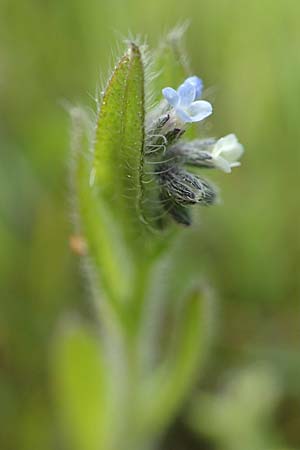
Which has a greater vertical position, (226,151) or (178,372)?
→ (226,151)

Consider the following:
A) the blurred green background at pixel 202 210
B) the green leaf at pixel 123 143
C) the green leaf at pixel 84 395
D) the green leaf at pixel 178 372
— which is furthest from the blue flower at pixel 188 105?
the green leaf at pixel 84 395

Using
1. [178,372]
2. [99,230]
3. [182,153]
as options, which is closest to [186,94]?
[182,153]

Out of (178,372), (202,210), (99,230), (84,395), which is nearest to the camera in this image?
(99,230)

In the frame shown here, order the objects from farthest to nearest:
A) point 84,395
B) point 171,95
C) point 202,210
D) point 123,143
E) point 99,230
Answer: point 202,210 < point 84,395 < point 99,230 < point 123,143 < point 171,95

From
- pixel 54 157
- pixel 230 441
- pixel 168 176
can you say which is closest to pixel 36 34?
pixel 54 157

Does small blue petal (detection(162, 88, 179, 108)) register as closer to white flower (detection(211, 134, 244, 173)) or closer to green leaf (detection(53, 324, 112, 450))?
white flower (detection(211, 134, 244, 173))

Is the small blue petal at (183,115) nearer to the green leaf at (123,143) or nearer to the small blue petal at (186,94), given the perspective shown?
the small blue petal at (186,94)

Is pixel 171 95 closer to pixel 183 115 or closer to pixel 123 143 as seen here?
pixel 183 115
